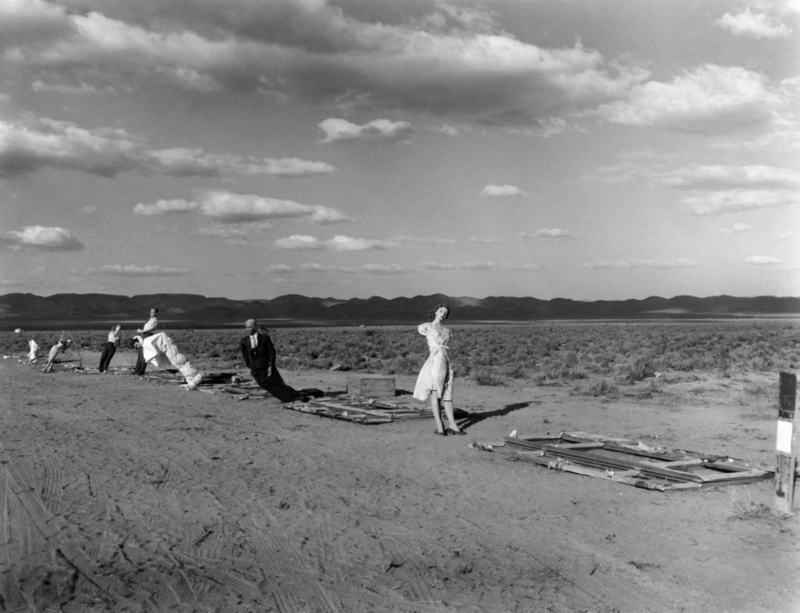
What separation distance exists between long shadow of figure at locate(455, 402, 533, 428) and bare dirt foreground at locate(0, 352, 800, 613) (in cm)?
72

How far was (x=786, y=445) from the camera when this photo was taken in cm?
702

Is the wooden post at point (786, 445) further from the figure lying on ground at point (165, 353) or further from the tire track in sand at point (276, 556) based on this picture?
the figure lying on ground at point (165, 353)

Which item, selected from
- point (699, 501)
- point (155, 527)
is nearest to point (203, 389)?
point (155, 527)

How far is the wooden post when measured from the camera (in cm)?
692

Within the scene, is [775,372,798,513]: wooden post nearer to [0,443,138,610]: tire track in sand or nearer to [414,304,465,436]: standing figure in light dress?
[414,304,465,436]: standing figure in light dress

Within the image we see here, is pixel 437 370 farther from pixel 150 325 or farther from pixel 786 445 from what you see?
pixel 150 325

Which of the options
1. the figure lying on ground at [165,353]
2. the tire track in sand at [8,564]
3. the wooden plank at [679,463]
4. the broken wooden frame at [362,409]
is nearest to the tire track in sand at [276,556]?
the tire track in sand at [8,564]

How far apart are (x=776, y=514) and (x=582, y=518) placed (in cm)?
173

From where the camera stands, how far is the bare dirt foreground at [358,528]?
5363 millimetres

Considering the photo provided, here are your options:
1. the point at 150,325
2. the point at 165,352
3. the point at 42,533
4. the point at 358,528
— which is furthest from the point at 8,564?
the point at 150,325

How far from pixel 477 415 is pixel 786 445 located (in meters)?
7.59

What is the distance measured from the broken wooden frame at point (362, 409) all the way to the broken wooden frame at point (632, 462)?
10.2ft

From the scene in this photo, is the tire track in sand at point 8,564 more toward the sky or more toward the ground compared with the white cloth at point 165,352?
more toward the ground

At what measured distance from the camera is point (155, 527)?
679cm
